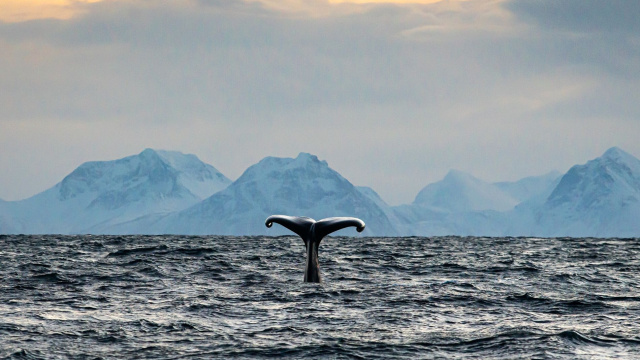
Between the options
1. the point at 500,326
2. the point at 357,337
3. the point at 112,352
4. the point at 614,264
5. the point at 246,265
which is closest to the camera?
the point at 112,352

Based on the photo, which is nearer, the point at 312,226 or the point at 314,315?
the point at 314,315

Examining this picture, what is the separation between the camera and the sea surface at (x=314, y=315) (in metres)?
15.2

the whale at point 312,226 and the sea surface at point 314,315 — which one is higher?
the whale at point 312,226

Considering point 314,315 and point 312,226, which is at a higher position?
point 312,226

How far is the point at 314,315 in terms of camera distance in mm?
19188

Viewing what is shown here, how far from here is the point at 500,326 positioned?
17.8 m

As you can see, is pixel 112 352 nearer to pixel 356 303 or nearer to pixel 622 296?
pixel 356 303

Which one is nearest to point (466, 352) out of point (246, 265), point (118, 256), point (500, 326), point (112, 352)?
point (500, 326)

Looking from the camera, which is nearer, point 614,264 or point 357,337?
point 357,337

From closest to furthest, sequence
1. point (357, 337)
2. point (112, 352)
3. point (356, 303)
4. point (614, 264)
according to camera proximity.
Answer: point (112, 352)
point (357, 337)
point (356, 303)
point (614, 264)

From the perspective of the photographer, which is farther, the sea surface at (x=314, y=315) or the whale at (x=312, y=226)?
the whale at (x=312, y=226)

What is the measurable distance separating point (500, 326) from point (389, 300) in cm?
497

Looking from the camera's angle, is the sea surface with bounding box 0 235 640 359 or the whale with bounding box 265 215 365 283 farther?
the whale with bounding box 265 215 365 283

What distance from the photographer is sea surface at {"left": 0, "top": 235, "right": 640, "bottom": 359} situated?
15.2m
